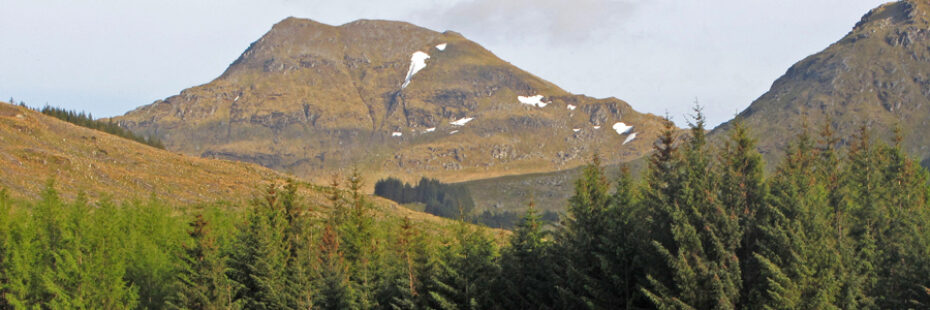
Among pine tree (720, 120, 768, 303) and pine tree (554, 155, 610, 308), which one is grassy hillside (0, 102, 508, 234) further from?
pine tree (720, 120, 768, 303)

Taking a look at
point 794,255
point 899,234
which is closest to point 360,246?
point 794,255

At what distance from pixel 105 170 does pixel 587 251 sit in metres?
94.0

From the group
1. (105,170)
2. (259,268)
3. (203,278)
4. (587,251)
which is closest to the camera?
(587,251)

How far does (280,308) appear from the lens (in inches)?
1945

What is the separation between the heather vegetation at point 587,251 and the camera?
31281 mm

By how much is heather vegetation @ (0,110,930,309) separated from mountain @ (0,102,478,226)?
3533 cm

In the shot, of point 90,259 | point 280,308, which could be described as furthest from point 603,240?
point 90,259

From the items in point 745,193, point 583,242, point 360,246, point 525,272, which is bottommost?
point 525,272

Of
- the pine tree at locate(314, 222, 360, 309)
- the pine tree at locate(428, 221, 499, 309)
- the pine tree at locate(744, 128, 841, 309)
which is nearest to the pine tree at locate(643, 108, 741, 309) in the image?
the pine tree at locate(744, 128, 841, 309)

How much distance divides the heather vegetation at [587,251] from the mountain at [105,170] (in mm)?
35332

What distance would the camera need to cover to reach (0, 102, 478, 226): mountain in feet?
310

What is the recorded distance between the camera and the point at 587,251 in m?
37.8

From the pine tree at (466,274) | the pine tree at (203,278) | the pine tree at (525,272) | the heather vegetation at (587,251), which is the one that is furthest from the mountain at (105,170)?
the pine tree at (525,272)

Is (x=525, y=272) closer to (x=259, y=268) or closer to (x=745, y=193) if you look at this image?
(x=745, y=193)
